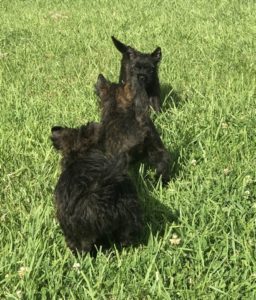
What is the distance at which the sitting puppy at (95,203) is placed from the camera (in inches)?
126

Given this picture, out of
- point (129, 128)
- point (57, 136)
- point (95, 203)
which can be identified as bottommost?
point (95, 203)

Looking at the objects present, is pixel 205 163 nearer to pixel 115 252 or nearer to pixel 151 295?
pixel 115 252

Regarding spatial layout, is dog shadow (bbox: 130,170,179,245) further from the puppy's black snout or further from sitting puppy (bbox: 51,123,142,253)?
the puppy's black snout

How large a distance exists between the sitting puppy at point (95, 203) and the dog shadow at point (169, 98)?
10.5 ft

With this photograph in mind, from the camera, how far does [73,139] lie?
149 inches

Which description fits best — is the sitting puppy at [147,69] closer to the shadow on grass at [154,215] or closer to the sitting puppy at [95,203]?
the shadow on grass at [154,215]

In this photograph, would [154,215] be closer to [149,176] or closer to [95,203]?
[149,176]

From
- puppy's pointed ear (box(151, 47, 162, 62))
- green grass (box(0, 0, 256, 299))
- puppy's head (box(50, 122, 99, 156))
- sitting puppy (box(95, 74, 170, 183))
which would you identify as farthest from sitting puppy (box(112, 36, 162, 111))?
puppy's head (box(50, 122, 99, 156))

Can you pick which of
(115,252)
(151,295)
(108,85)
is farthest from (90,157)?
(108,85)

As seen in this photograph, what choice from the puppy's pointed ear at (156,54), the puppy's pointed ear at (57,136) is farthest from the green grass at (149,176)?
the puppy's pointed ear at (156,54)

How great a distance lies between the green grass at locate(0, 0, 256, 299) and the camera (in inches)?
128

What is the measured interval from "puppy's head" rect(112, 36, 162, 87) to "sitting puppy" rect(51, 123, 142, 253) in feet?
9.91

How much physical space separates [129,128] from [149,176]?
2.26 ft

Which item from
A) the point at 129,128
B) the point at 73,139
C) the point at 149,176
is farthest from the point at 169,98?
the point at 73,139
